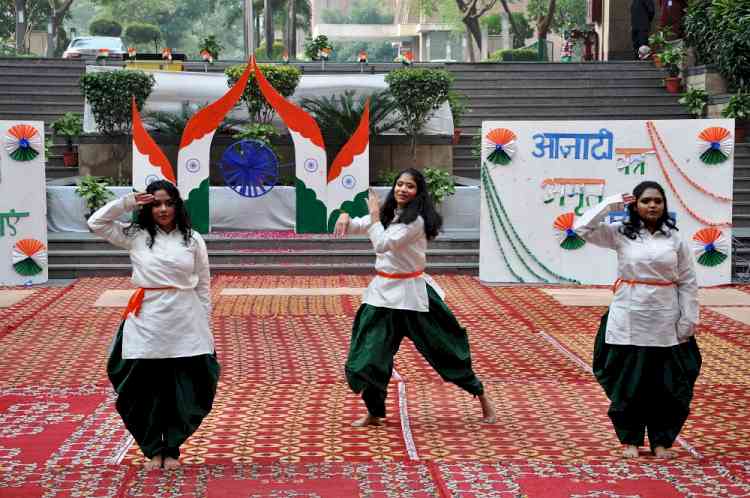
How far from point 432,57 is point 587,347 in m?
66.4

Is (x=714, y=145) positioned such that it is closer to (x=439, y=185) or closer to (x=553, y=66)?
(x=439, y=185)

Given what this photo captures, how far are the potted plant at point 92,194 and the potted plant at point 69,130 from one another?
8.84 feet

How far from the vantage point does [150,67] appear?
21.8m

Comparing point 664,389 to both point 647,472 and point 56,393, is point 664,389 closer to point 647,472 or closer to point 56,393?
point 647,472

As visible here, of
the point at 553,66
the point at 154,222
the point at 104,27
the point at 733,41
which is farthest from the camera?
the point at 104,27

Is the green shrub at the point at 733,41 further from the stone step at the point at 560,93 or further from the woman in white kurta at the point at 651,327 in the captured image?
the woman in white kurta at the point at 651,327

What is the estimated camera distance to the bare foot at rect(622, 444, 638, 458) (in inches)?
235

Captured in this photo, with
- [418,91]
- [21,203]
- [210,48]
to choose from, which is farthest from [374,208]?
[210,48]

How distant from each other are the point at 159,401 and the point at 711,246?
9037 mm

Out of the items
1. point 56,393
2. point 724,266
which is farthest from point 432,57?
point 56,393

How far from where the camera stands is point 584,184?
1358cm

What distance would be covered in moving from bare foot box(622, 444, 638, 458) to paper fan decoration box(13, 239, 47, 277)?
9.21 m

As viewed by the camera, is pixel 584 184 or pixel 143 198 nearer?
pixel 143 198

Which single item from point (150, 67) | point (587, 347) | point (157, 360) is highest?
point (150, 67)
